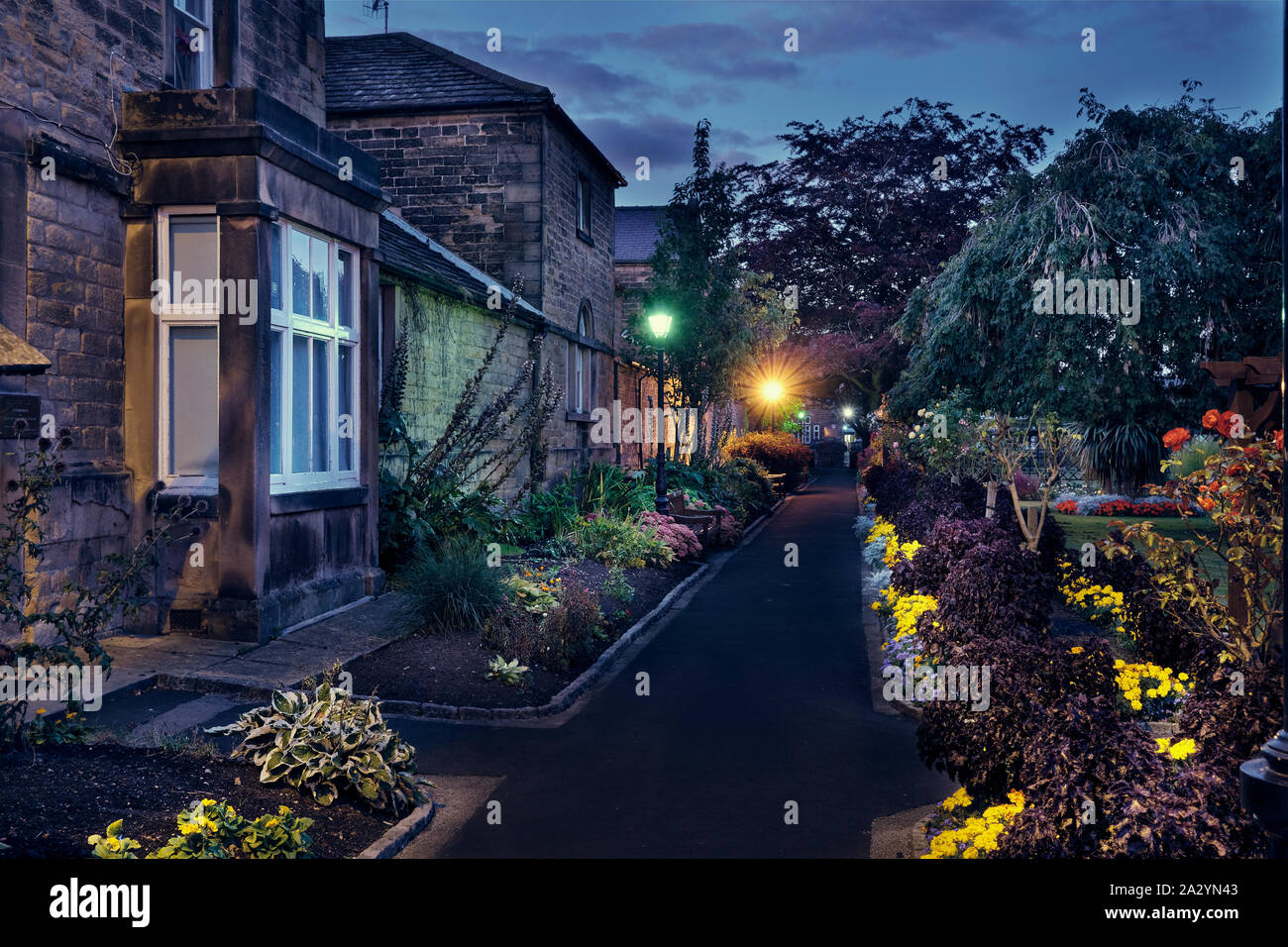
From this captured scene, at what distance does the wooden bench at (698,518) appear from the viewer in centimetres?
1827

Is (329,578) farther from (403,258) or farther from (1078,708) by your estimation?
(1078,708)

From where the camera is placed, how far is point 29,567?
24.5 feet

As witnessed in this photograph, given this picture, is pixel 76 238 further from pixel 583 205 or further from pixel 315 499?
pixel 583 205

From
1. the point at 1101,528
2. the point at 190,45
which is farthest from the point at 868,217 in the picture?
the point at 190,45

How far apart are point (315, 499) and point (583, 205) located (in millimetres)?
14424

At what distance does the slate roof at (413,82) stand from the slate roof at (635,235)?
17104 millimetres

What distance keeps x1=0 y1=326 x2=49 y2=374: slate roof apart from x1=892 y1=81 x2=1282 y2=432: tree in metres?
12.8

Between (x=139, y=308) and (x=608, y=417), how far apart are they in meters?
16.5

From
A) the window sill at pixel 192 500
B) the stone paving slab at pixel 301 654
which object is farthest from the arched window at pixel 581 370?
the window sill at pixel 192 500

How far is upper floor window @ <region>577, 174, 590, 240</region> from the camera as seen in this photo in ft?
71.4

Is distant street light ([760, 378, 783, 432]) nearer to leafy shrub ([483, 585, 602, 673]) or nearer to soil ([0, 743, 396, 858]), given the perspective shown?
leafy shrub ([483, 585, 602, 673])

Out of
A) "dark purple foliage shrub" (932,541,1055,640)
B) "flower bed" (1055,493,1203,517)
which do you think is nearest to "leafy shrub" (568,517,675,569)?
"dark purple foliage shrub" (932,541,1055,640)
